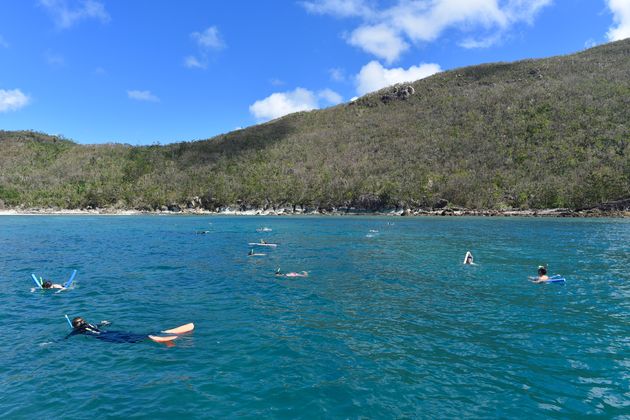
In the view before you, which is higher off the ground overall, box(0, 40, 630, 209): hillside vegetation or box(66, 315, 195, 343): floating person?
box(0, 40, 630, 209): hillside vegetation

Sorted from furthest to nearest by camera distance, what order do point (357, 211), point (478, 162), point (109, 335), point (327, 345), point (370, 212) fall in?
1. point (357, 211)
2. point (478, 162)
3. point (370, 212)
4. point (109, 335)
5. point (327, 345)

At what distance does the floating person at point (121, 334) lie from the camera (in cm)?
1551

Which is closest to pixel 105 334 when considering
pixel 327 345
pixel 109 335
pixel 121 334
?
pixel 109 335

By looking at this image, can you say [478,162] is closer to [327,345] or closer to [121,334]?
[327,345]

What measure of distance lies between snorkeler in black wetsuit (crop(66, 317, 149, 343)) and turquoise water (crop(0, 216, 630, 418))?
1.49 ft

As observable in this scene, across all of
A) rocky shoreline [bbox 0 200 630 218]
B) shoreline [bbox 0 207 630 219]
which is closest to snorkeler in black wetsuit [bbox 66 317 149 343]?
shoreline [bbox 0 207 630 219]

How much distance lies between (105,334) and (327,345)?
9.23m

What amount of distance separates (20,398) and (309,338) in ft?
30.3

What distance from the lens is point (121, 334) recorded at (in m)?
16.2

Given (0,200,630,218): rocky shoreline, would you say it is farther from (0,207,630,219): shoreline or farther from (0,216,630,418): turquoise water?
(0,216,630,418): turquoise water

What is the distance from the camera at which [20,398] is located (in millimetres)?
10984

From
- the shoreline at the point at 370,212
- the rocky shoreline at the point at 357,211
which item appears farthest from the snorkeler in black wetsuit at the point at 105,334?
the rocky shoreline at the point at 357,211

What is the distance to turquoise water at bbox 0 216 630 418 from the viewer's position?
10656 mm

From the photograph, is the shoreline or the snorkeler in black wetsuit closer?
the snorkeler in black wetsuit
